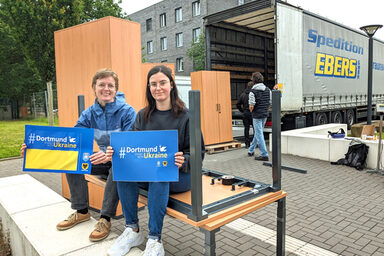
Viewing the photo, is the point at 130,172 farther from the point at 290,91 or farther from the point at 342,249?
the point at 290,91

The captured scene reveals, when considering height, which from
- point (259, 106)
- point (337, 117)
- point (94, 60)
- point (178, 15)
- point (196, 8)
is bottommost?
point (337, 117)

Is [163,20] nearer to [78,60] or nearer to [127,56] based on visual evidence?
[78,60]

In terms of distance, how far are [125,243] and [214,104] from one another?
22.1 ft

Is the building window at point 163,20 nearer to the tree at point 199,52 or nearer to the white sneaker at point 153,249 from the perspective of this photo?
the tree at point 199,52

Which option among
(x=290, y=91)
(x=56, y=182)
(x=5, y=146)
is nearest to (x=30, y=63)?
(x=5, y=146)

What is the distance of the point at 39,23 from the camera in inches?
428

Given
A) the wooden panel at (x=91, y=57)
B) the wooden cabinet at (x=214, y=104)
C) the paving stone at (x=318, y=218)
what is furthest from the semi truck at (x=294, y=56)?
the wooden panel at (x=91, y=57)

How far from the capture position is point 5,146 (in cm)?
1073

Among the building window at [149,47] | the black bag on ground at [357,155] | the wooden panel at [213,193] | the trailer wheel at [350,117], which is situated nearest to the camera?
the wooden panel at [213,193]

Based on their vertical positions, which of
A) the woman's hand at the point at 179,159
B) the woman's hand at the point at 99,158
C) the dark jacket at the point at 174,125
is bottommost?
the woman's hand at the point at 99,158

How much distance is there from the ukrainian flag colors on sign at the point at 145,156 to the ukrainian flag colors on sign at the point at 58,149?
0.48 metres

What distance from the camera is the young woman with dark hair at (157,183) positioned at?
7.80ft

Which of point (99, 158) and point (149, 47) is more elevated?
point (149, 47)

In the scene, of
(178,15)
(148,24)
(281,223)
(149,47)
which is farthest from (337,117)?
(148,24)
